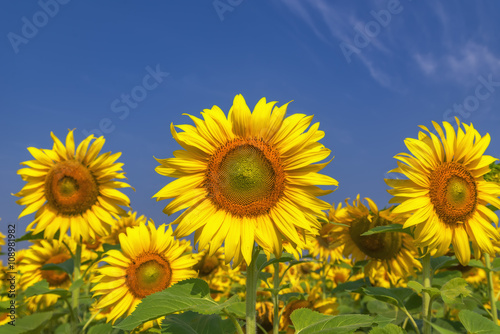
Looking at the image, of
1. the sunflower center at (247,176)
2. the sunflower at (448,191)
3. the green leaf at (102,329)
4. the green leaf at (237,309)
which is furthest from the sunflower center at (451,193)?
the green leaf at (102,329)

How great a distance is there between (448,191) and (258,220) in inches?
86.3

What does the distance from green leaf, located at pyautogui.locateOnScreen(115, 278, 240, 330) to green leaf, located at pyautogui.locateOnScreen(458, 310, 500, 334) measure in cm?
212

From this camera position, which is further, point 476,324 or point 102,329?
point 102,329

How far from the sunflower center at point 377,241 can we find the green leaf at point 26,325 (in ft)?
13.4

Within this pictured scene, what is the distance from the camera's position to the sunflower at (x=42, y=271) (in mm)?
7766

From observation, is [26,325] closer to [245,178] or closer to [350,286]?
[245,178]

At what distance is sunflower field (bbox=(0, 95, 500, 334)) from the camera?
3098 millimetres

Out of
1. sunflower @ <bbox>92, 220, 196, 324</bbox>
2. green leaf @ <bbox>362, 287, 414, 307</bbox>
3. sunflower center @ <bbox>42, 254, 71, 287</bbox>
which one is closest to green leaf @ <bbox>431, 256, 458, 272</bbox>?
green leaf @ <bbox>362, 287, 414, 307</bbox>

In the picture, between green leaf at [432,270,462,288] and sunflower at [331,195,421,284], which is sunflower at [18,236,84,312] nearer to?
sunflower at [331,195,421,284]

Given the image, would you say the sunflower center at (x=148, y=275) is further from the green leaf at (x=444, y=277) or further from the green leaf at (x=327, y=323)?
the green leaf at (x=444, y=277)

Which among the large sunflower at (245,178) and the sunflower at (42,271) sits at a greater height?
the large sunflower at (245,178)

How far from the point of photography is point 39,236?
6086mm

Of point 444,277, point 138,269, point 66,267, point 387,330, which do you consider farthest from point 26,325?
point 444,277

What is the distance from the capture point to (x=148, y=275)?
5.20 m
